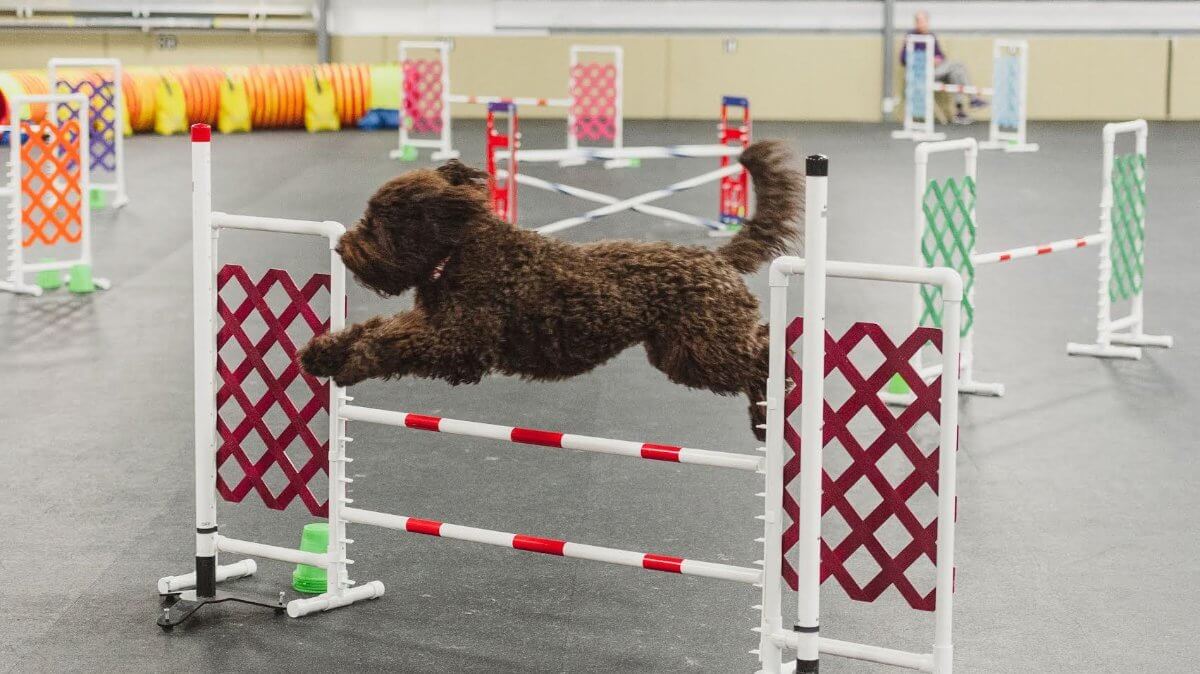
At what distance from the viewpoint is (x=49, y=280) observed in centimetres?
955

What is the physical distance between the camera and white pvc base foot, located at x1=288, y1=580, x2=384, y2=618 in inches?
171

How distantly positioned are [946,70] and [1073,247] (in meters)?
14.3

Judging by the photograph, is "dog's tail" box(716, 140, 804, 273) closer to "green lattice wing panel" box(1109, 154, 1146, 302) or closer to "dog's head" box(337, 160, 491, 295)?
"dog's head" box(337, 160, 491, 295)

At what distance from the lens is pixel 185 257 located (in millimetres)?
10742

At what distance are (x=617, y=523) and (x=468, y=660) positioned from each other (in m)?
1.23

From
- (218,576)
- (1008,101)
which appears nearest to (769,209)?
(218,576)

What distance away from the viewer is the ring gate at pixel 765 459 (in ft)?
11.5

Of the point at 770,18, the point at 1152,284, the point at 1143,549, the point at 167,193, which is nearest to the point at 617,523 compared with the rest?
the point at 1143,549

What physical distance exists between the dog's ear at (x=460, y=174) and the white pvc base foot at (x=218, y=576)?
5.36 ft

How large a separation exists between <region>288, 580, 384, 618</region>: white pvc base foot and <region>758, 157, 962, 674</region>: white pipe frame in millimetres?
1318

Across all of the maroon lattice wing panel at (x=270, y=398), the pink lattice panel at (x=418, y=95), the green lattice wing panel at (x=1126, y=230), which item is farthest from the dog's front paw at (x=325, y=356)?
the pink lattice panel at (x=418, y=95)

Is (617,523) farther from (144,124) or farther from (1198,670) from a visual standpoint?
(144,124)

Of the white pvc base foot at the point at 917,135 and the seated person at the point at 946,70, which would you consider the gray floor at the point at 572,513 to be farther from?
the seated person at the point at 946,70

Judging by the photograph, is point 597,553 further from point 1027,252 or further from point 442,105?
point 442,105
